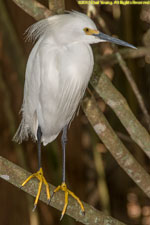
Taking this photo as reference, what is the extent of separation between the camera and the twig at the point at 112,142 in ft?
5.31

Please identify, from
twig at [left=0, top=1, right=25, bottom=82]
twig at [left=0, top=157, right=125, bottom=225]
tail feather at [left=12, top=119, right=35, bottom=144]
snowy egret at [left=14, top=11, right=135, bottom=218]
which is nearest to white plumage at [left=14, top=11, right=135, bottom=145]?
snowy egret at [left=14, top=11, right=135, bottom=218]

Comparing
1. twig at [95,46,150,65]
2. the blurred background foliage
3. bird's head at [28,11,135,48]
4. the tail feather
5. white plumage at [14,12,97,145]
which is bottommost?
the blurred background foliage

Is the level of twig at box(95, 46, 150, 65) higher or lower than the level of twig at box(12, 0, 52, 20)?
lower

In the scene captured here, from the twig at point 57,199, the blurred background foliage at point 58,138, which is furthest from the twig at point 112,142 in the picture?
the blurred background foliage at point 58,138

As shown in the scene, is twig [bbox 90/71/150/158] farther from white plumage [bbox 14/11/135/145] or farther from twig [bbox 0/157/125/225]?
twig [bbox 0/157/125/225]

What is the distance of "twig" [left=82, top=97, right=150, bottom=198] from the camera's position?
1618 millimetres

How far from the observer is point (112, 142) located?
1621 mm

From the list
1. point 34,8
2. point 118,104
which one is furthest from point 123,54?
point 34,8

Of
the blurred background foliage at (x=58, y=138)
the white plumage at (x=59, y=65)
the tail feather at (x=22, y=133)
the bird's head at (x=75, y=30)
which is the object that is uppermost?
the bird's head at (x=75, y=30)

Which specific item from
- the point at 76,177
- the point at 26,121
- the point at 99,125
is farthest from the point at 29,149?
the point at 99,125

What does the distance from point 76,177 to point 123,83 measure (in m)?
0.74

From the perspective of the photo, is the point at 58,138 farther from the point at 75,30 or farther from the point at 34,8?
the point at 75,30

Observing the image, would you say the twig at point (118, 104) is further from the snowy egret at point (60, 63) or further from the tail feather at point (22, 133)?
the tail feather at point (22, 133)

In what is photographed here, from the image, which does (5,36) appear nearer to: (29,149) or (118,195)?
(29,149)
